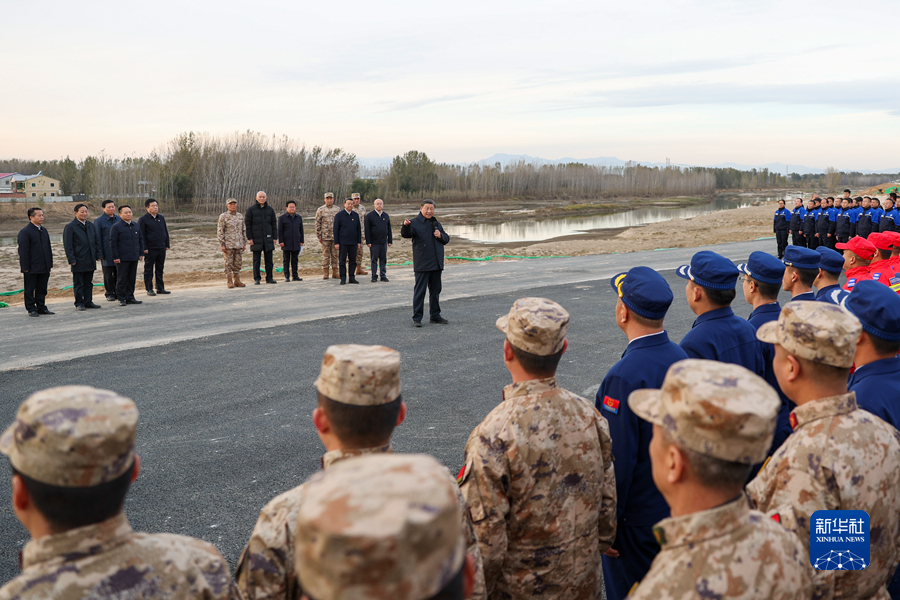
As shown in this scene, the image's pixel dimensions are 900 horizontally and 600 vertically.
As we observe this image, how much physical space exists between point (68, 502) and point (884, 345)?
127 inches

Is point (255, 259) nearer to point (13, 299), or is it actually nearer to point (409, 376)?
point (13, 299)

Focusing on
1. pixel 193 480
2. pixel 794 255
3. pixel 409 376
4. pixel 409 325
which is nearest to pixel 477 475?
pixel 193 480

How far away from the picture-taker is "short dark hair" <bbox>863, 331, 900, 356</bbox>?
295 centimetres

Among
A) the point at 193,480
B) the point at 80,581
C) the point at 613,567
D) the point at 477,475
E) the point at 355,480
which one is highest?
the point at 355,480

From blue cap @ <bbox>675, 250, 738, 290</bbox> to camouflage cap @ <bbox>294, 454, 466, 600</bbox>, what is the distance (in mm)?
3265

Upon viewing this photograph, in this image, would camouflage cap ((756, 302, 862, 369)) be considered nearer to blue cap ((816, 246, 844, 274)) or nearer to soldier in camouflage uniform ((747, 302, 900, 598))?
soldier in camouflage uniform ((747, 302, 900, 598))

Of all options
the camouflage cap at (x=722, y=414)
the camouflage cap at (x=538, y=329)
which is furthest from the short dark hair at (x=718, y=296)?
the camouflage cap at (x=722, y=414)

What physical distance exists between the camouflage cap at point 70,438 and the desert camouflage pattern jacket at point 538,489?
53.3 inches

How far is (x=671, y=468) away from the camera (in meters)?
1.62

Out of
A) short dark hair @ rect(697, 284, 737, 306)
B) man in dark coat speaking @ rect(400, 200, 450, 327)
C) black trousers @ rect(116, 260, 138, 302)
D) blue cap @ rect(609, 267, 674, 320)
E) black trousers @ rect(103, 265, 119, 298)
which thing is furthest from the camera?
black trousers @ rect(103, 265, 119, 298)

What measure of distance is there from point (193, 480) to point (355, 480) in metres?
4.31

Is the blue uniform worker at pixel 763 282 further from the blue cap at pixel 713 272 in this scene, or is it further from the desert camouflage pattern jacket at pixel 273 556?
the desert camouflage pattern jacket at pixel 273 556

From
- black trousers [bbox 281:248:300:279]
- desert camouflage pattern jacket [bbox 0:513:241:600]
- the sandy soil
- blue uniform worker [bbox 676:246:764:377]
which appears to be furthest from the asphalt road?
the sandy soil

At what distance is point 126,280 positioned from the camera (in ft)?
40.7
